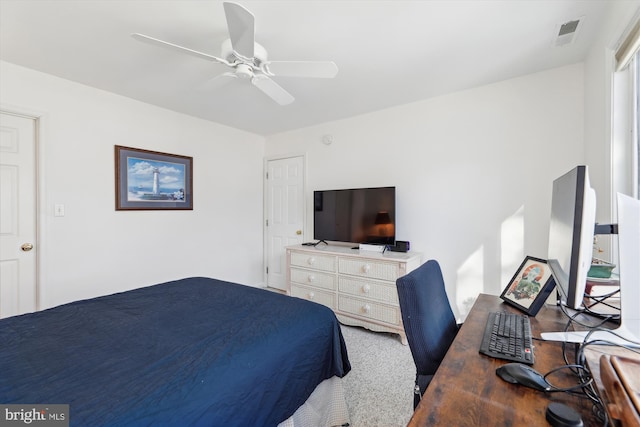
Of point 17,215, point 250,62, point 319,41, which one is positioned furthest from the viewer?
point 17,215

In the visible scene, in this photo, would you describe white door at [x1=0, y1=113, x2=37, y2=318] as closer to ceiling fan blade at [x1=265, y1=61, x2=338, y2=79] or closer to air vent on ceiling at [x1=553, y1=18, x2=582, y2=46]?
ceiling fan blade at [x1=265, y1=61, x2=338, y2=79]

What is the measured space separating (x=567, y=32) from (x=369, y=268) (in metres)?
2.31

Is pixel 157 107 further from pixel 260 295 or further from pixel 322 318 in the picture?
pixel 322 318

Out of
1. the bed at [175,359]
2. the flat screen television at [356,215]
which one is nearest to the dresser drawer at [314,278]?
the flat screen television at [356,215]

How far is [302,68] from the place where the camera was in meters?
1.80

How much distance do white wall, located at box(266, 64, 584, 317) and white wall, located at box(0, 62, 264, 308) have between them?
1.93m

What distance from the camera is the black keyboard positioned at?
915 millimetres

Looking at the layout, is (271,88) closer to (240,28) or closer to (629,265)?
(240,28)

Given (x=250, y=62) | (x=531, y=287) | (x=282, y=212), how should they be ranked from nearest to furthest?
(x=531, y=287), (x=250, y=62), (x=282, y=212)

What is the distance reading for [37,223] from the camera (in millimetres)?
2395

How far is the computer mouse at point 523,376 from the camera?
733mm

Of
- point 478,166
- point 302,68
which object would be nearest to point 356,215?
point 478,166

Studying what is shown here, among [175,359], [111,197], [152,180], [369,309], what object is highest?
[152,180]

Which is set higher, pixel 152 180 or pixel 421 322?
pixel 152 180
